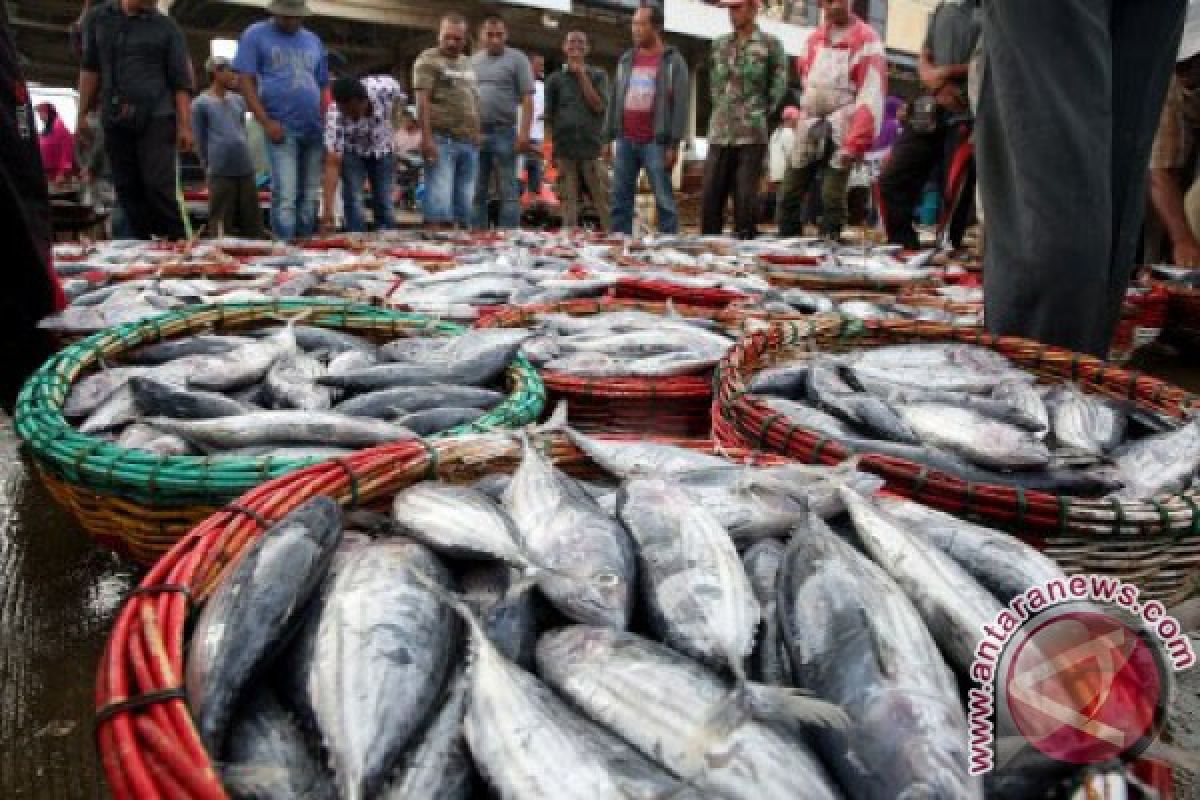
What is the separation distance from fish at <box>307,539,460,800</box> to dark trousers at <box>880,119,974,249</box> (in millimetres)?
7768

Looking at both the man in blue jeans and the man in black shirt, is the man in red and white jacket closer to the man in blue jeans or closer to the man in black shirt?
the man in blue jeans

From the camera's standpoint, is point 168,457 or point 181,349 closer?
point 168,457

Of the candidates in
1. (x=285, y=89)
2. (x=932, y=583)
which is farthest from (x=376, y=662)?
(x=285, y=89)

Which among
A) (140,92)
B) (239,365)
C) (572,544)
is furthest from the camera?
(140,92)

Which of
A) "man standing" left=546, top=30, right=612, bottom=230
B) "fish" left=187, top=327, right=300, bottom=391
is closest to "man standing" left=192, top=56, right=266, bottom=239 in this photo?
"man standing" left=546, top=30, right=612, bottom=230

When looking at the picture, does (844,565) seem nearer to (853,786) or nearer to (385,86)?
(853,786)

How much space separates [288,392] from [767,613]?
1.61m

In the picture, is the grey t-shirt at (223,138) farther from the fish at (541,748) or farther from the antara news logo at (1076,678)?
the antara news logo at (1076,678)

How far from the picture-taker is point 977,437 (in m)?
2.01

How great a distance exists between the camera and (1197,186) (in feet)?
19.1

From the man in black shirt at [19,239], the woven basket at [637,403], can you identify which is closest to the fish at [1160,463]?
the woven basket at [637,403]

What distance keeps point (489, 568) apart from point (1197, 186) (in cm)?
640

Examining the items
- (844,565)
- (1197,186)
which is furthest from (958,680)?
(1197,186)

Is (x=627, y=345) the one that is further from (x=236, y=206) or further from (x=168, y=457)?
(x=236, y=206)
